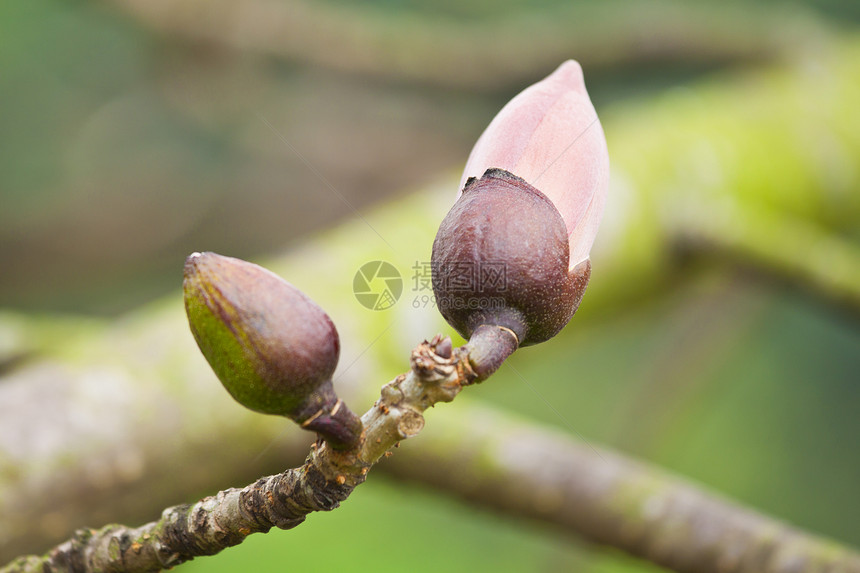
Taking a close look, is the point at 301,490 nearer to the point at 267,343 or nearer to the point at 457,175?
the point at 267,343

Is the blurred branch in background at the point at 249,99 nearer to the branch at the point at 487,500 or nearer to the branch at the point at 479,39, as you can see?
the branch at the point at 479,39

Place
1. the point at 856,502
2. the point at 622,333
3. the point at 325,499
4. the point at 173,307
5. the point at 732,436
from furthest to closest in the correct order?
the point at 622,333
the point at 732,436
the point at 856,502
the point at 173,307
the point at 325,499

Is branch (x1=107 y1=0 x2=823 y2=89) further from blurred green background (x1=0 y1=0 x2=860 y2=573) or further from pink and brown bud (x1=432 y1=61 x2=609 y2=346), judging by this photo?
pink and brown bud (x1=432 y1=61 x2=609 y2=346)

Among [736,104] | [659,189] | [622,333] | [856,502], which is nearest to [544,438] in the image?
Result: [659,189]

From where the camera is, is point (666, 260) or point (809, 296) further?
point (666, 260)

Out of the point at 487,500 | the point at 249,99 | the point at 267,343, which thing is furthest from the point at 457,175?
the point at 267,343

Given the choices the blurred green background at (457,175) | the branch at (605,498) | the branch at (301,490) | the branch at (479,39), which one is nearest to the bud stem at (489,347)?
the branch at (301,490)

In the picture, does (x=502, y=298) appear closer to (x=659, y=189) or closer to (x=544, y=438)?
(x=544, y=438)

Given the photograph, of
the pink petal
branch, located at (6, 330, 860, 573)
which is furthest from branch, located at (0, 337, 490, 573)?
the pink petal
